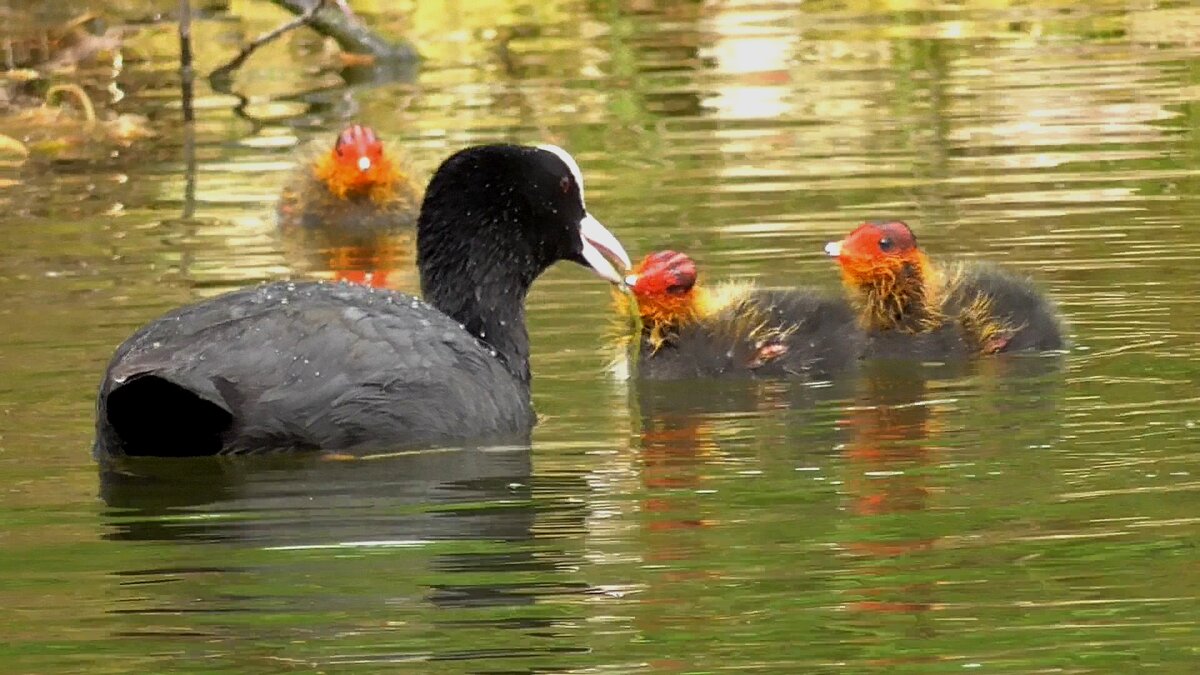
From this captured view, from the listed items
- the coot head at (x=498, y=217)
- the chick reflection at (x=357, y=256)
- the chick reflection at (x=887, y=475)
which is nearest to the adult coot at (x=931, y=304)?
the chick reflection at (x=887, y=475)

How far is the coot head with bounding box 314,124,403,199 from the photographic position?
1282cm

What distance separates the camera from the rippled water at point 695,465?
5.16 metres

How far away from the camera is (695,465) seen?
23.0 feet

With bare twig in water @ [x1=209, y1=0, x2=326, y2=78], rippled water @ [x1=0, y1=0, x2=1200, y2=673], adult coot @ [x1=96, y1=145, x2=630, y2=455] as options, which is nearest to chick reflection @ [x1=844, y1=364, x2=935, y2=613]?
rippled water @ [x1=0, y1=0, x2=1200, y2=673]

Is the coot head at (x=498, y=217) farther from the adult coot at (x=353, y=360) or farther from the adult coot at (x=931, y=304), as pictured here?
the adult coot at (x=931, y=304)

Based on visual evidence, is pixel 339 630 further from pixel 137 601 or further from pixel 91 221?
pixel 91 221

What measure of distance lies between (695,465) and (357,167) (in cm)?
611

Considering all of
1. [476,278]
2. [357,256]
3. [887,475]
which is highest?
[476,278]

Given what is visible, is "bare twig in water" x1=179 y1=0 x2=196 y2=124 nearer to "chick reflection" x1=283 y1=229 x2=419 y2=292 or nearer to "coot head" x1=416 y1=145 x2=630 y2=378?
"chick reflection" x1=283 y1=229 x2=419 y2=292

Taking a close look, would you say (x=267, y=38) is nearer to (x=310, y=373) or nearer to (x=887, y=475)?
(x=310, y=373)

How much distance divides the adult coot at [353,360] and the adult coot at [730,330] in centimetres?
80

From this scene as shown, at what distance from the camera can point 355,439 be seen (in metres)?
7.12

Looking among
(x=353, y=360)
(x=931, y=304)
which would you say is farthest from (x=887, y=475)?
(x=931, y=304)

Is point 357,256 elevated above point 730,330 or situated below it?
below
